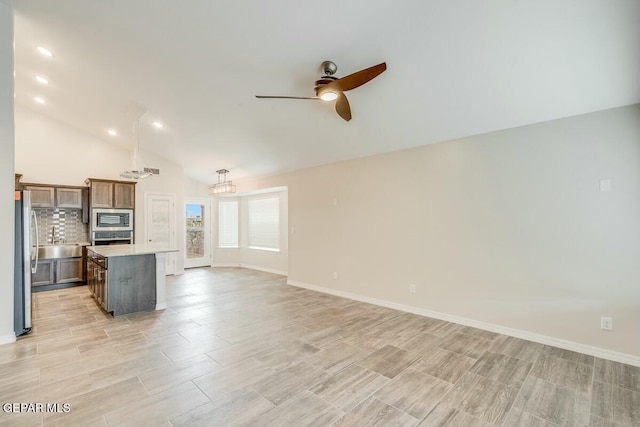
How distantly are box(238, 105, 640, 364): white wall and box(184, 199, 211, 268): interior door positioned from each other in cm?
527

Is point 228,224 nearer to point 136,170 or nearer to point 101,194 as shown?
point 101,194

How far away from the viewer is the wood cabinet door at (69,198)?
6438 millimetres

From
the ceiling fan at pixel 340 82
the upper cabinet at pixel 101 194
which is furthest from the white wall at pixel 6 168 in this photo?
the upper cabinet at pixel 101 194

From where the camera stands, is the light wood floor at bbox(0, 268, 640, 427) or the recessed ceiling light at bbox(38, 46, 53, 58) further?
the recessed ceiling light at bbox(38, 46, 53, 58)

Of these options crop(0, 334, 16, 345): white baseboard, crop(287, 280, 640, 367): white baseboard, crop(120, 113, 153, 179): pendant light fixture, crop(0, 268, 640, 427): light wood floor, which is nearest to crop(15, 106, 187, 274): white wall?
crop(120, 113, 153, 179): pendant light fixture

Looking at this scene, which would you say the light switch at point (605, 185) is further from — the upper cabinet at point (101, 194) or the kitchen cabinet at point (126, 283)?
the upper cabinet at point (101, 194)

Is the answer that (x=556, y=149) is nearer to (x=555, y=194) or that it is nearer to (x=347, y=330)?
(x=555, y=194)

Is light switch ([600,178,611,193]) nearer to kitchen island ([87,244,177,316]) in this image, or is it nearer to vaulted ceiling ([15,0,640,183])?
vaulted ceiling ([15,0,640,183])

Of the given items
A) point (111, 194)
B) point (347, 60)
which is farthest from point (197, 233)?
point (347, 60)

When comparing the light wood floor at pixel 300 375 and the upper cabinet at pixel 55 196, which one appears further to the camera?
the upper cabinet at pixel 55 196

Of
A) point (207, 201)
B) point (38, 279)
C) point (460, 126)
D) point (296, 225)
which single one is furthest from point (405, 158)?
point (38, 279)

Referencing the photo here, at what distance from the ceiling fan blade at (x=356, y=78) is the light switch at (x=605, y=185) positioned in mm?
2656

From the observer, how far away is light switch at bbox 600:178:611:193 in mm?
3114

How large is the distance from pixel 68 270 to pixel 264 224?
4.41m
